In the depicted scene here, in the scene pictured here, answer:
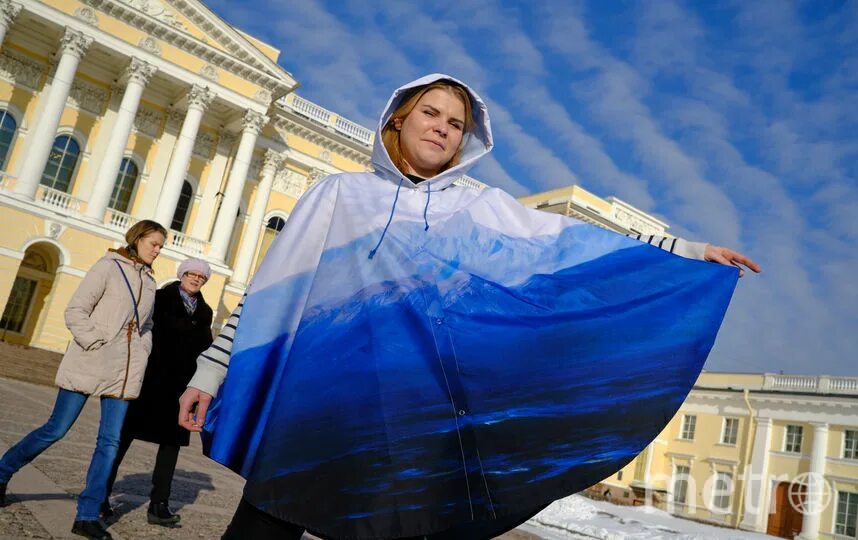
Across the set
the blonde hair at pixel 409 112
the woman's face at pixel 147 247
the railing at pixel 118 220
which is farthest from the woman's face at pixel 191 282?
the railing at pixel 118 220

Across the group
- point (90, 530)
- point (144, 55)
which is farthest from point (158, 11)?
point (90, 530)

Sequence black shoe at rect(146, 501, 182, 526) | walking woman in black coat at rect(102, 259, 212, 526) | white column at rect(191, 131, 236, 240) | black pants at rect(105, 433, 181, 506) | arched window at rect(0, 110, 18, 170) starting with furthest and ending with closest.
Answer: white column at rect(191, 131, 236, 240) < arched window at rect(0, 110, 18, 170) < walking woman in black coat at rect(102, 259, 212, 526) < black pants at rect(105, 433, 181, 506) < black shoe at rect(146, 501, 182, 526)

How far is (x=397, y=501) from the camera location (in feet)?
5.56

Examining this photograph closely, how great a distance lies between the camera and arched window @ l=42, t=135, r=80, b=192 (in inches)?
982

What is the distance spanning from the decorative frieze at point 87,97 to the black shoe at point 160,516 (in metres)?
25.0

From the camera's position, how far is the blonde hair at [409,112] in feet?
7.30

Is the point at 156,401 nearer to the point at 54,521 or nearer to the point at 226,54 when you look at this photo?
the point at 54,521

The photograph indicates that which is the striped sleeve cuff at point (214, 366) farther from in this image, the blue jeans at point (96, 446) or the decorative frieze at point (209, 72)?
the decorative frieze at point (209, 72)

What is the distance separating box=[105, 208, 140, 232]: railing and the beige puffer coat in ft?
72.6

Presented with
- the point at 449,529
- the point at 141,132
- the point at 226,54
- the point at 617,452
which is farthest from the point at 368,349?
the point at 141,132

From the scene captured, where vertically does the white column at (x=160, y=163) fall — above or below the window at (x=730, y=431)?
above

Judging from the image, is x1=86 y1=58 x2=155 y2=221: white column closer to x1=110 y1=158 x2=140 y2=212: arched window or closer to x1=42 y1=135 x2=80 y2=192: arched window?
x1=42 y1=135 x2=80 y2=192: arched window

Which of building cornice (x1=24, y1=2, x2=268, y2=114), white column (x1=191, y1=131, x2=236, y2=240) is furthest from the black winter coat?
white column (x1=191, y1=131, x2=236, y2=240)

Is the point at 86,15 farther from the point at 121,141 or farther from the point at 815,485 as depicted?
the point at 815,485
